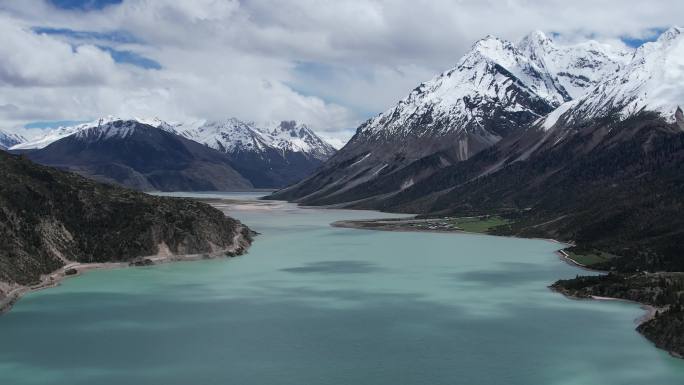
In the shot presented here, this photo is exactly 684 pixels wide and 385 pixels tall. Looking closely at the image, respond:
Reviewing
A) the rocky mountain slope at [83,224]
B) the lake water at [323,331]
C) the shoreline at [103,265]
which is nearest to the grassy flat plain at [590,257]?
the lake water at [323,331]

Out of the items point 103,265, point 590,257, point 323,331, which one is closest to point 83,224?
point 103,265

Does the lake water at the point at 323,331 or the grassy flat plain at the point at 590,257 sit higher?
the grassy flat plain at the point at 590,257

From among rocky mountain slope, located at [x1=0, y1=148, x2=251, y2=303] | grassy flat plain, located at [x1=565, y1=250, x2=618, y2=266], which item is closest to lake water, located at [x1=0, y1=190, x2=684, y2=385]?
rocky mountain slope, located at [x1=0, y1=148, x2=251, y2=303]

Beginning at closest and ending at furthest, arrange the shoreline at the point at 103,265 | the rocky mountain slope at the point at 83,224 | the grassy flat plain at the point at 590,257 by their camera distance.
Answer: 1. the shoreline at the point at 103,265
2. the rocky mountain slope at the point at 83,224
3. the grassy flat plain at the point at 590,257

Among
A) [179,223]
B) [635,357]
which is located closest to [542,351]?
[635,357]

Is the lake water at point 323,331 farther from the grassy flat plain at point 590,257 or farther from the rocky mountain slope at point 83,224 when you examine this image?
the grassy flat plain at point 590,257

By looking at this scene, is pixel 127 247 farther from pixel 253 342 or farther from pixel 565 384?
pixel 565 384
